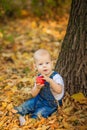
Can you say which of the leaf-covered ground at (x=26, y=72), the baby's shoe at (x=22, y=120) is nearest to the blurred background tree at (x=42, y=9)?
the leaf-covered ground at (x=26, y=72)

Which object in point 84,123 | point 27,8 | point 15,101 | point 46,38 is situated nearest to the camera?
point 84,123

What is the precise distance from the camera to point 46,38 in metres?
7.89

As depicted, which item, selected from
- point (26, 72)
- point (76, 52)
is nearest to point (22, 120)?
point (76, 52)

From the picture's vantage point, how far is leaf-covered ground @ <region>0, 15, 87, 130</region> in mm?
4453

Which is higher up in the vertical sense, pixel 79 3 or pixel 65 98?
pixel 79 3

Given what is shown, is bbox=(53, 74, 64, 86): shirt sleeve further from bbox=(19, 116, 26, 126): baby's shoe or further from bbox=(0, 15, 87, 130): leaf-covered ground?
bbox=(19, 116, 26, 126): baby's shoe

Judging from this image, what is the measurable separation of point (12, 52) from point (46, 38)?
1103 mm

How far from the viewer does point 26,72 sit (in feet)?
19.6

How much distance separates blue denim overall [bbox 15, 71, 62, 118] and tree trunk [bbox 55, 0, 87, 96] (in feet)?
0.99

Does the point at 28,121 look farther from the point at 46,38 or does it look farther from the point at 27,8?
the point at 27,8

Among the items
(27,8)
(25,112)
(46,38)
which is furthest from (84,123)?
(27,8)

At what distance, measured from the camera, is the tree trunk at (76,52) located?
15.0 ft

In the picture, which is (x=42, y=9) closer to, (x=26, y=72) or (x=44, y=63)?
(x=26, y=72)

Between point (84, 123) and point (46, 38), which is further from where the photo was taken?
point (46, 38)
